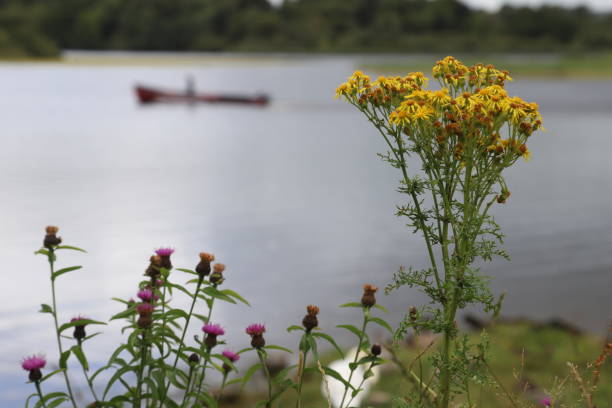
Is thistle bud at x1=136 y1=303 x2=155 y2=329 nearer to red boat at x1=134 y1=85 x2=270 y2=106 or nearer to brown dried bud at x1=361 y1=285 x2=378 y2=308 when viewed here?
brown dried bud at x1=361 y1=285 x2=378 y2=308

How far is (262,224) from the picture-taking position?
43.8ft

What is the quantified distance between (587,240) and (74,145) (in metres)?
20.2

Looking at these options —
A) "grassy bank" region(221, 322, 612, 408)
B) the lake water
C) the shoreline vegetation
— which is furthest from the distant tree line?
"grassy bank" region(221, 322, 612, 408)

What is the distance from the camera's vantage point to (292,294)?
927 cm

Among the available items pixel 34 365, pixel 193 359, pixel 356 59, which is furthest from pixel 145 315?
pixel 356 59

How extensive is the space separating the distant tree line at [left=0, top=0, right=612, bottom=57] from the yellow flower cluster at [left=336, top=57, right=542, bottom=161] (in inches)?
5260

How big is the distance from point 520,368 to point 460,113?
10.5ft

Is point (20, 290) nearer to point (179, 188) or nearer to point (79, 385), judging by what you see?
point (79, 385)

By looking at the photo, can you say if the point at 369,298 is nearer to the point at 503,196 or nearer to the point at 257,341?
the point at 257,341

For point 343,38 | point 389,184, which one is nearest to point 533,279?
point 389,184

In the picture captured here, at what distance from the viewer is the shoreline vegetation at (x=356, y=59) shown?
261 feet

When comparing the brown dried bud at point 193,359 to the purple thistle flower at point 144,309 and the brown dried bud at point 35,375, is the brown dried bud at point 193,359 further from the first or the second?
the brown dried bud at point 35,375

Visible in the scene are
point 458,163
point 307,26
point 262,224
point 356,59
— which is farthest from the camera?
point 307,26

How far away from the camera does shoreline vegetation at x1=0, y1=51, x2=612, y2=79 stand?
7944 cm
